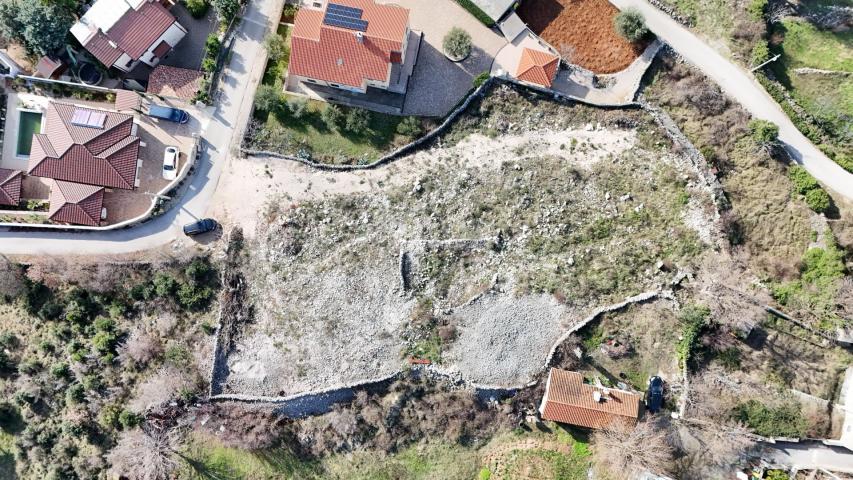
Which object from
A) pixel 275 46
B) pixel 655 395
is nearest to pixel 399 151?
pixel 275 46

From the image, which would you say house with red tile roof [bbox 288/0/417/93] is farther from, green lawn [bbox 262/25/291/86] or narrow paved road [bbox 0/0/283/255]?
narrow paved road [bbox 0/0/283/255]

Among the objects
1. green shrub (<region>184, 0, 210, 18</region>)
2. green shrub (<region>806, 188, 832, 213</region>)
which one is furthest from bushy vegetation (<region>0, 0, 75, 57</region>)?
green shrub (<region>806, 188, 832, 213</region>)

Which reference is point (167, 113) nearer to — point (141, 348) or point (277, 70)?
point (277, 70)

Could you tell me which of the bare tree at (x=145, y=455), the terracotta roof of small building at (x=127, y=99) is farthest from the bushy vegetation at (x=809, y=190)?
the terracotta roof of small building at (x=127, y=99)

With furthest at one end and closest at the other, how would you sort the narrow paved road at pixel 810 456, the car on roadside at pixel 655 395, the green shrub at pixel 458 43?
1. the green shrub at pixel 458 43
2. the narrow paved road at pixel 810 456
3. the car on roadside at pixel 655 395

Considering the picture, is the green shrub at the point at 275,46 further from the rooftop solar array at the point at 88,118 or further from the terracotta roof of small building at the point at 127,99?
the rooftop solar array at the point at 88,118

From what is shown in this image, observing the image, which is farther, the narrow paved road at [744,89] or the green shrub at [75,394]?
the narrow paved road at [744,89]

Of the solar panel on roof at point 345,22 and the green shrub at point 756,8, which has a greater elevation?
the green shrub at point 756,8

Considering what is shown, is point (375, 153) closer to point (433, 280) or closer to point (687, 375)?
point (433, 280)
